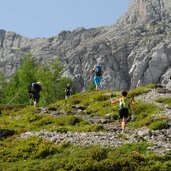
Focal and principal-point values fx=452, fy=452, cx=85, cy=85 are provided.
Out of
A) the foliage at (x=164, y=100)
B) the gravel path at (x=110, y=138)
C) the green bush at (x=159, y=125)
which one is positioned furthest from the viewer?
the foliage at (x=164, y=100)

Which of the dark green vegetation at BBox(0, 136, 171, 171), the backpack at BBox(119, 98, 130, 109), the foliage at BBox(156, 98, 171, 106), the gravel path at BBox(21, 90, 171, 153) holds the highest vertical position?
the backpack at BBox(119, 98, 130, 109)

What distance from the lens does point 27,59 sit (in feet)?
404

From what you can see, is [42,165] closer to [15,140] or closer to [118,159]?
[118,159]

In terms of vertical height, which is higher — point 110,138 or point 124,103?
point 124,103

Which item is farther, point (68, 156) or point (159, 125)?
point (159, 125)

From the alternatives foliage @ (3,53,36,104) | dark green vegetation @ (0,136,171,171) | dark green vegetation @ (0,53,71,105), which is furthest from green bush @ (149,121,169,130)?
foliage @ (3,53,36,104)

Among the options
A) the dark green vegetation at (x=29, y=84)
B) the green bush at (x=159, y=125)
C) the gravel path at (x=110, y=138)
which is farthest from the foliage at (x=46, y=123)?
the dark green vegetation at (x=29, y=84)

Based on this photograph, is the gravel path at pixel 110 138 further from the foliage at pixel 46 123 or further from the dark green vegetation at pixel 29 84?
the dark green vegetation at pixel 29 84

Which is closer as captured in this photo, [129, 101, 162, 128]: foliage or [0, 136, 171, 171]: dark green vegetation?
[0, 136, 171, 171]: dark green vegetation

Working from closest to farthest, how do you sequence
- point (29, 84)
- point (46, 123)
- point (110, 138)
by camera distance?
1. point (110, 138)
2. point (46, 123)
3. point (29, 84)

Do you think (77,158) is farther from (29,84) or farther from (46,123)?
(29,84)

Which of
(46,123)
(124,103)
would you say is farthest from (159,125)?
(46,123)

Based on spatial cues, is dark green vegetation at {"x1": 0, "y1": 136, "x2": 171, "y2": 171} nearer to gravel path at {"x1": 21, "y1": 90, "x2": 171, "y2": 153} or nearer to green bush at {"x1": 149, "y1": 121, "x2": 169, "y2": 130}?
gravel path at {"x1": 21, "y1": 90, "x2": 171, "y2": 153}

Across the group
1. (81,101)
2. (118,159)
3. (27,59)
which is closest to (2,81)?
(27,59)
